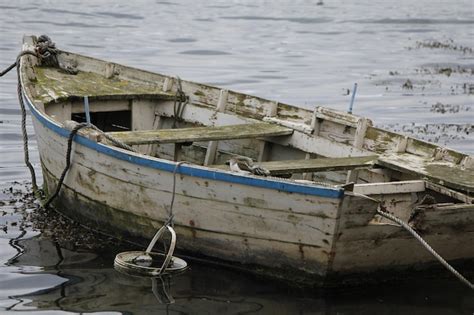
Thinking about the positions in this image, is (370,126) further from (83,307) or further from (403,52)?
(403,52)

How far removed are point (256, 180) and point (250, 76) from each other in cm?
1565

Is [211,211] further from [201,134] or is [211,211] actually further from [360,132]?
[360,132]

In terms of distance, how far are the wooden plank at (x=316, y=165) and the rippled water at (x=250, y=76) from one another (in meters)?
1.06

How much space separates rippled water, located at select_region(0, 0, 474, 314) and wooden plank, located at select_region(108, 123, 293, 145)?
121 cm

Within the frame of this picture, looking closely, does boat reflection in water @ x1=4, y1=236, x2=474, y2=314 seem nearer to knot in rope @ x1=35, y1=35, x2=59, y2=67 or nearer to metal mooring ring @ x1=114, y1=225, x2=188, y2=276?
metal mooring ring @ x1=114, y1=225, x2=188, y2=276

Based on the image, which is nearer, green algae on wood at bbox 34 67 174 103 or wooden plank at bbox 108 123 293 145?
wooden plank at bbox 108 123 293 145

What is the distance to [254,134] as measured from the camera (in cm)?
1078

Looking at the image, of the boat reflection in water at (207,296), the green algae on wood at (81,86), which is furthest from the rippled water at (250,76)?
the green algae on wood at (81,86)

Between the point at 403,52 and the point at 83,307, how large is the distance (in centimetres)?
2143

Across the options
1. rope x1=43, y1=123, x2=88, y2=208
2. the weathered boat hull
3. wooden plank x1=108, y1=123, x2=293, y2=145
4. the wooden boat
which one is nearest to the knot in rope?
the wooden boat

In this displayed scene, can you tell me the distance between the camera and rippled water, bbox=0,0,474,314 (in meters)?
8.94

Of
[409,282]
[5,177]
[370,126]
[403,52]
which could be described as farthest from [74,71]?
[403,52]

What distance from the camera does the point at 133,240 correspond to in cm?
1010

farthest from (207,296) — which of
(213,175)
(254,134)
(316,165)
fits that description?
(254,134)
